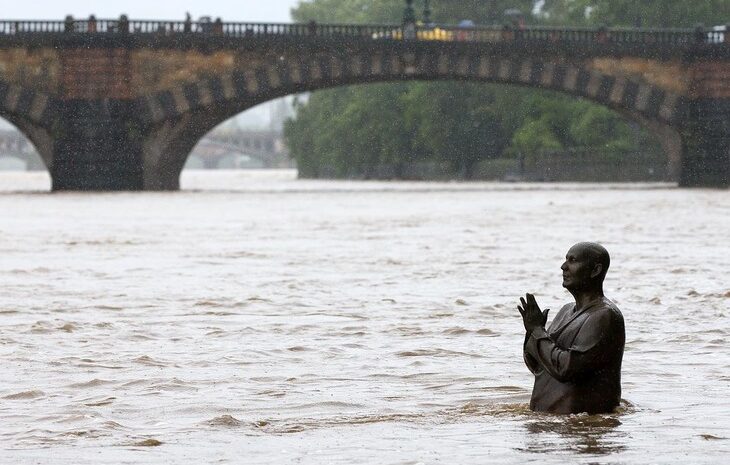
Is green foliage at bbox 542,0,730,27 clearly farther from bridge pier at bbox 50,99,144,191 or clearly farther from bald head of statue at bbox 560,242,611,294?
bald head of statue at bbox 560,242,611,294

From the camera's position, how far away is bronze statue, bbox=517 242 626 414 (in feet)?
20.3

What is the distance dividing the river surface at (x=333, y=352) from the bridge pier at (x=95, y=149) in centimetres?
2941

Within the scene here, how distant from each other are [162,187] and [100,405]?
44.4m

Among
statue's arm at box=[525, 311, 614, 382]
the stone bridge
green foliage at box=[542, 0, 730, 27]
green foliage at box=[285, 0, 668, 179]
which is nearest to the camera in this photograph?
statue's arm at box=[525, 311, 614, 382]

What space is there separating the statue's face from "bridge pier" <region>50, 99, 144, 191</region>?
42940 mm

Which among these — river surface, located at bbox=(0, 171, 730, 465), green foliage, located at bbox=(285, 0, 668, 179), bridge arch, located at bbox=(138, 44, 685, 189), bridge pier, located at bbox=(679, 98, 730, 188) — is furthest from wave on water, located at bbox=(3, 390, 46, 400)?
green foliage, located at bbox=(285, 0, 668, 179)

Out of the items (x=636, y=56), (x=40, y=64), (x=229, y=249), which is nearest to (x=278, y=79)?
(x=40, y=64)

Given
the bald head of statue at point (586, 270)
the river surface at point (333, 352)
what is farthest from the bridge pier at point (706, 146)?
the bald head of statue at point (586, 270)

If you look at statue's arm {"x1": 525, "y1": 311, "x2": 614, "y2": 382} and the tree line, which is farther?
the tree line

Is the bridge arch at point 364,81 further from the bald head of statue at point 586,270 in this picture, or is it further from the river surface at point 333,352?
the bald head of statue at point 586,270

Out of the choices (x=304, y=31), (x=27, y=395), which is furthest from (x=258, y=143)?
(x=27, y=395)

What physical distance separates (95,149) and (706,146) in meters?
17.8

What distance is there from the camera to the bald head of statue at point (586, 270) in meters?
6.26

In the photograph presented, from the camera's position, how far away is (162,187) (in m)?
50.9
